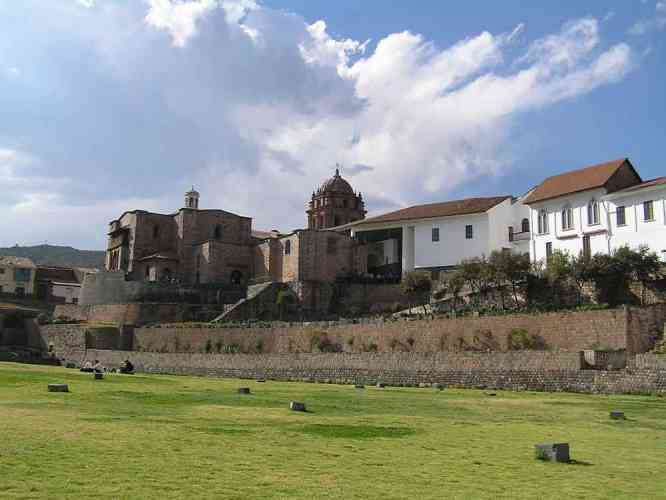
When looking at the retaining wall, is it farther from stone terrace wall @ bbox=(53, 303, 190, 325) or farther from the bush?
stone terrace wall @ bbox=(53, 303, 190, 325)

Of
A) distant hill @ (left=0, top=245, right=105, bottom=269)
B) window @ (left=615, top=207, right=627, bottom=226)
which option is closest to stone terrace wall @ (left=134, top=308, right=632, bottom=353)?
window @ (left=615, top=207, right=627, bottom=226)

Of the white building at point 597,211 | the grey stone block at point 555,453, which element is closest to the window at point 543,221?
the white building at point 597,211

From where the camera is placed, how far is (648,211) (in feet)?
133

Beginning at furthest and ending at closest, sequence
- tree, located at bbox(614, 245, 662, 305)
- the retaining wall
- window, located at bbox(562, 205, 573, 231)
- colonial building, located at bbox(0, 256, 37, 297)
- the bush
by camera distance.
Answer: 1. colonial building, located at bbox(0, 256, 37, 297)
2. window, located at bbox(562, 205, 573, 231)
3. tree, located at bbox(614, 245, 662, 305)
4. the bush
5. the retaining wall

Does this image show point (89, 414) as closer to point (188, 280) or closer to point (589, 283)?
point (589, 283)

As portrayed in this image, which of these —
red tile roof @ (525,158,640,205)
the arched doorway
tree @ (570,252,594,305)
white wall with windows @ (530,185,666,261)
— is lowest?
tree @ (570,252,594,305)

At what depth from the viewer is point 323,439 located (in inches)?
450

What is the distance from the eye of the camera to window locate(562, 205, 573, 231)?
4547 cm

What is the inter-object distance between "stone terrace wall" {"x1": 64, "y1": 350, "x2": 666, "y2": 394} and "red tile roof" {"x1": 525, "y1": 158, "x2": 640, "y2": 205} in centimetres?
1807

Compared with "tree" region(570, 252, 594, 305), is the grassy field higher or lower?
lower

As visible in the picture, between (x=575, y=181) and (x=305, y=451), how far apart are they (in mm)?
40349

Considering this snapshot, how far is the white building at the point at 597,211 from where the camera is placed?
40.3m

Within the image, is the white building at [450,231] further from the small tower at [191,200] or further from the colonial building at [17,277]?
the colonial building at [17,277]

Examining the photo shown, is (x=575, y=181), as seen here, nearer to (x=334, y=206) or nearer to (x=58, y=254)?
(x=334, y=206)
